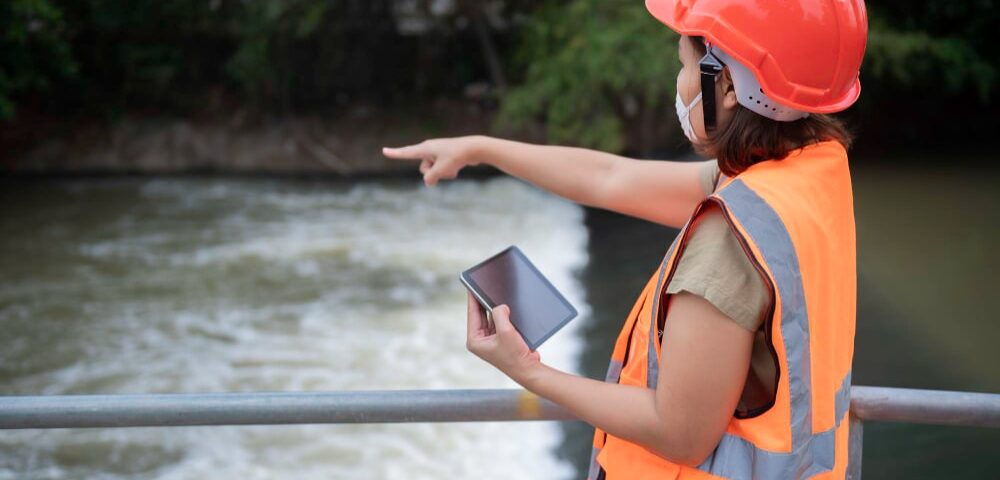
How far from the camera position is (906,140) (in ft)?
35.8

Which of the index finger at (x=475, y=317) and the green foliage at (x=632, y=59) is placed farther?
the green foliage at (x=632, y=59)

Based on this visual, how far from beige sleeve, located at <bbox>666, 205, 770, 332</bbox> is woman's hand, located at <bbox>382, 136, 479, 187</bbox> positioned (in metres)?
0.57

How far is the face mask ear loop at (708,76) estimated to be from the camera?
39.7 inches

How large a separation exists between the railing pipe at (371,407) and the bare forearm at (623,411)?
0.68 feet

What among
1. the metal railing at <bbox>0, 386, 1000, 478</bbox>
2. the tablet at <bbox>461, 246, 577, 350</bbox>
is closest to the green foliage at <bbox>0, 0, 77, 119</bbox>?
the metal railing at <bbox>0, 386, 1000, 478</bbox>

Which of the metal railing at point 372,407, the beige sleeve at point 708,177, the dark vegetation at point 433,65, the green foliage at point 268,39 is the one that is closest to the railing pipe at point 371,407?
the metal railing at point 372,407

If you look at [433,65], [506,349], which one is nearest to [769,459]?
[506,349]

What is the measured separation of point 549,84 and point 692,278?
8812 millimetres

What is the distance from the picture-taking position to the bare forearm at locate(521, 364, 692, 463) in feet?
3.18

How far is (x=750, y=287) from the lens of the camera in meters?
0.92

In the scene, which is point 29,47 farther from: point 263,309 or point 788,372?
point 788,372

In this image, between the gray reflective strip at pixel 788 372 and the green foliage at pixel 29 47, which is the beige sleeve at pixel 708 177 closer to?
the gray reflective strip at pixel 788 372

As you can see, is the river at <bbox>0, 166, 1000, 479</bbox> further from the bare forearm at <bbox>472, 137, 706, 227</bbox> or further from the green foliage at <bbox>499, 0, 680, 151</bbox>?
the bare forearm at <bbox>472, 137, 706, 227</bbox>

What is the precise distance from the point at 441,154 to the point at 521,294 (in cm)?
32
